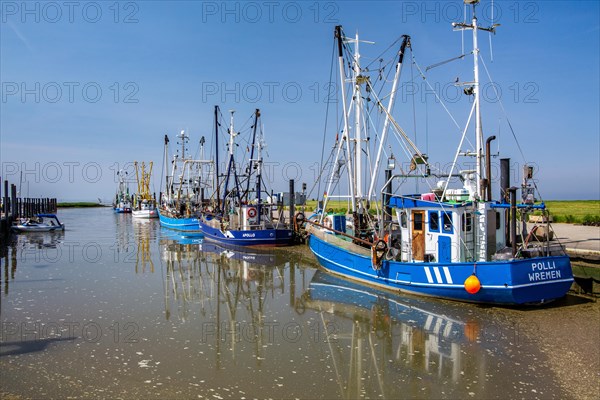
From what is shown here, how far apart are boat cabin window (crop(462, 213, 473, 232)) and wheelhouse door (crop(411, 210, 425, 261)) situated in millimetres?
1437

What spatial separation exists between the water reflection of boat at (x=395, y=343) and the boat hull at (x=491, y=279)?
1.68 ft

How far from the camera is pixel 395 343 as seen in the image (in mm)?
11234

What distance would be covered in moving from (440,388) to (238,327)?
5.89 metres

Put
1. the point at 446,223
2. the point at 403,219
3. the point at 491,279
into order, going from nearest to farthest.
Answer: the point at 491,279 < the point at 446,223 < the point at 403,219

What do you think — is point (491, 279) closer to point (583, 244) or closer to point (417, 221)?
point (417, 221)

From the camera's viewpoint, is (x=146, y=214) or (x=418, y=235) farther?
(x=146, y=214)

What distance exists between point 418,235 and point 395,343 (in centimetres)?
561

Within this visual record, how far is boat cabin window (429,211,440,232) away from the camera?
15.5 m

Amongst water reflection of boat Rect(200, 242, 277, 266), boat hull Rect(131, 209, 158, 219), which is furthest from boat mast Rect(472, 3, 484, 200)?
boat hull Rect(131, 209, 158, 219)

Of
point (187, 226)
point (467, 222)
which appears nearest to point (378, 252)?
point (467, 222)

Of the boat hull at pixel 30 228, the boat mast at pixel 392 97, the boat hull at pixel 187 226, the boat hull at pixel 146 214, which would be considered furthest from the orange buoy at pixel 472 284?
the boat hull at pixel 146 214

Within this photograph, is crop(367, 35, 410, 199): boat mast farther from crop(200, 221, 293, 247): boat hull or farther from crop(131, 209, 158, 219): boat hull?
crop(131, 209, 158, 219): boat hull

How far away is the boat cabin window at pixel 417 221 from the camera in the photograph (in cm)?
1597

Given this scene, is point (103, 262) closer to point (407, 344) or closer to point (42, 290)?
point (42, 290)
